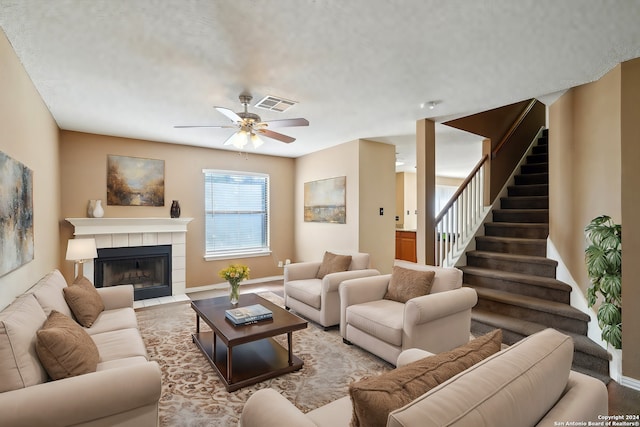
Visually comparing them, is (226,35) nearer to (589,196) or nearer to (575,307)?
(589,196)

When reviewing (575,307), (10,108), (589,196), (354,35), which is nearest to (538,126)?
(589,196)

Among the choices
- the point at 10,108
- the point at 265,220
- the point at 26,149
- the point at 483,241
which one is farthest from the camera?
the point at 265,220

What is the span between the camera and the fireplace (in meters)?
4.64

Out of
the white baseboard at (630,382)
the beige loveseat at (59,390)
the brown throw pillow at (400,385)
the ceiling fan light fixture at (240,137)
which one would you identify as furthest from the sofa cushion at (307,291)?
the white baseboard at (630,382)

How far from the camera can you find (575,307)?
3.15m

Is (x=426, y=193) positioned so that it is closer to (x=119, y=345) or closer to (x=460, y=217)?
(x=460, y=217)

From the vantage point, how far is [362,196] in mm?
5059

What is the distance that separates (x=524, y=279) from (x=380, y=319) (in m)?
2.06

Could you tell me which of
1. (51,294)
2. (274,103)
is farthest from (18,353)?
(274,103)

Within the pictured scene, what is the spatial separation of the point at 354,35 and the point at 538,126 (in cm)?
555

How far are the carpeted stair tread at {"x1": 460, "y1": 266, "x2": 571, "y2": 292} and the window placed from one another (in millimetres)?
3879

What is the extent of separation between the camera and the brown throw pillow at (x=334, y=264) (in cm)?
396

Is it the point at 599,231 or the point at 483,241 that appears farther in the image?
the point at 483,241

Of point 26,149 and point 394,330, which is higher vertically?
point 26,149
